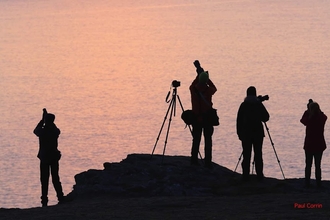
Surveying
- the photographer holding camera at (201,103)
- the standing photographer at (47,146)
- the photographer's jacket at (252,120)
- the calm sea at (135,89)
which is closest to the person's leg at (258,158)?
the photographer's jacket at (252,120)

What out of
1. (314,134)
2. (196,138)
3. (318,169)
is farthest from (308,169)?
(196,138)

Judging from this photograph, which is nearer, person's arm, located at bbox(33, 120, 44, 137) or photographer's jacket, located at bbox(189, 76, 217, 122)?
person's arm, located at bbox(33, 120, 44, 137)

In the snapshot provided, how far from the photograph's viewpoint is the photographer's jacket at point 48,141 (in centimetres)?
1928

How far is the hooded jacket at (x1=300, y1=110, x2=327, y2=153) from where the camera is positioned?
1946cm

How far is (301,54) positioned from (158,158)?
449 feet

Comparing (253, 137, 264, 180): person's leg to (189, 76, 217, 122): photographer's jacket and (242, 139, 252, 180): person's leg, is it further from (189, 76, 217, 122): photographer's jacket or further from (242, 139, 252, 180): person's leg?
(189, 76, 217, 122): photographer's jacket

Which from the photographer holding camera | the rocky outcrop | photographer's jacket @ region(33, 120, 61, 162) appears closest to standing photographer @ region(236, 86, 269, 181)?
the rocky outcrop

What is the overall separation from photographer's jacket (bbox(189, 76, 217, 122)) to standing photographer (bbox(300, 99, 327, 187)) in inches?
73.5

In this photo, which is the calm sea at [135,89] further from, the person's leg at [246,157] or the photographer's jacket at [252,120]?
the photographer's jacket at [252,120]

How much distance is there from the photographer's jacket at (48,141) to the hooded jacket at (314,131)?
454 centimetres

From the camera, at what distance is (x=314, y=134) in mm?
19562

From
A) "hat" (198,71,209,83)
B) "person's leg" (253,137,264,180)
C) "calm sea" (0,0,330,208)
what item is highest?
"calm sea" (0,0,330,208)

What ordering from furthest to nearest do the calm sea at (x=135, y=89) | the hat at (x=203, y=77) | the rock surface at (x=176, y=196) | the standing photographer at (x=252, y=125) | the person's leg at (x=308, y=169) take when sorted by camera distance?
1. the calm sea at (x=135, y=89)
2. the hat at (x=203, y=77)
3. the person's leg at (x=308, y=169)
4. the standing photographer at (x=252, y=125)
5. the rock surface at (x=176, y=196)

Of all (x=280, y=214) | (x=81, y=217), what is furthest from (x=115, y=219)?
(x=280, y=214)
